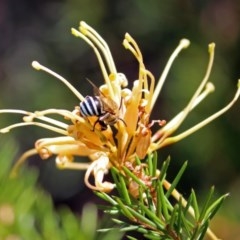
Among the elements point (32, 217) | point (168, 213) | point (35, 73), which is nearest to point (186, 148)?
point (35, 73)

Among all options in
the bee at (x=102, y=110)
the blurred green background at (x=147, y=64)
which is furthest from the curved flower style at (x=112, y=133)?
the blurred green background at (x=147, y=64)

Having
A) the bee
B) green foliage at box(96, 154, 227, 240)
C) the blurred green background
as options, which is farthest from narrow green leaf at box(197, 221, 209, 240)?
the blurred green background

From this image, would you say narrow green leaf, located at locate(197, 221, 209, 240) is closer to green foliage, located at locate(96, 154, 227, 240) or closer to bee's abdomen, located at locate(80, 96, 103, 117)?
green foliage, located at locate(96, 154, 227, 240)

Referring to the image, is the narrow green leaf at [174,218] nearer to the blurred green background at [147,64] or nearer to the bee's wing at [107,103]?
the bee's wing at [107,103]

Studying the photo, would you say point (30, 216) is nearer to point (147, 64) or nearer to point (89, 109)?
point (89, 109)

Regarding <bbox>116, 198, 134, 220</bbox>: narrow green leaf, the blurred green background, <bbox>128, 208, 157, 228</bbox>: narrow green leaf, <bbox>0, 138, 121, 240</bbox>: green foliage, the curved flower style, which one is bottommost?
the blurred green background

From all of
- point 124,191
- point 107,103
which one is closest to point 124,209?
point 124,191
